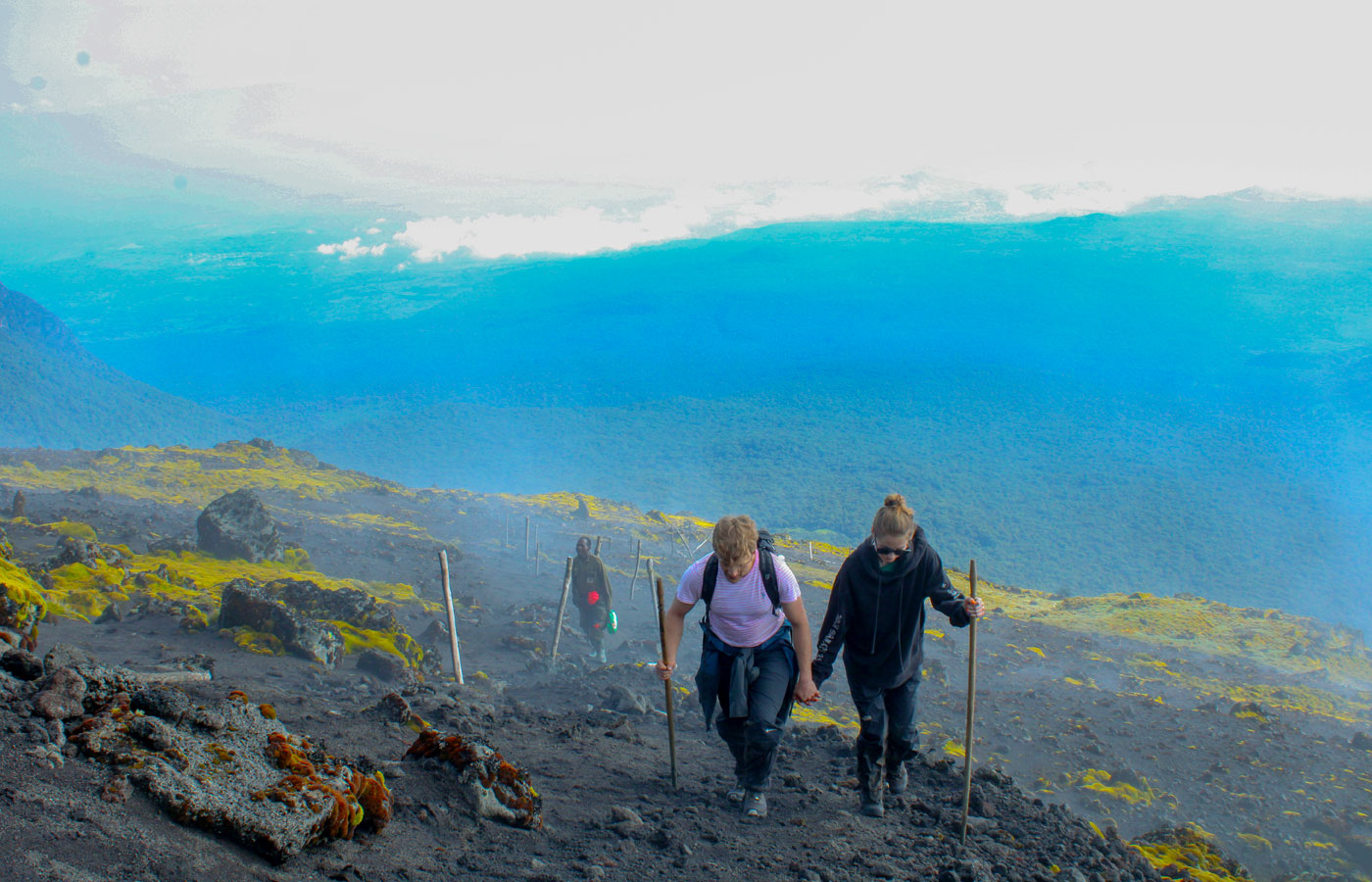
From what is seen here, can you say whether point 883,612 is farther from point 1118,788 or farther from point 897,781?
point 1118,788

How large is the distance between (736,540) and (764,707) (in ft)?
3.71

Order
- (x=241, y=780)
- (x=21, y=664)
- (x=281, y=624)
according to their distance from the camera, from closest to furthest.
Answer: (x=241, y=780) → (x=21, y=664) → (x=281, y=624)

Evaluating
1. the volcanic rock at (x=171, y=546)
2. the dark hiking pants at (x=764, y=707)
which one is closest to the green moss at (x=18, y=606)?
the dark hiking pants at (x=764, y=707)

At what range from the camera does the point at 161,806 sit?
140 inches

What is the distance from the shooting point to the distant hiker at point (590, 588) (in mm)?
13766

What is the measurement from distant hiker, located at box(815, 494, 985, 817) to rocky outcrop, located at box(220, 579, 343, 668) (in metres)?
7.78

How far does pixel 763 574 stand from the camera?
192 inches

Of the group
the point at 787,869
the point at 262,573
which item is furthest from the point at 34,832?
the point at 262,573

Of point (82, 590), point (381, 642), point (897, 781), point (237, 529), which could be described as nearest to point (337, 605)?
point (381, 642)

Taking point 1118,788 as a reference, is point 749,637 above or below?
above

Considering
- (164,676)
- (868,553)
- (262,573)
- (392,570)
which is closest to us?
(868,553)

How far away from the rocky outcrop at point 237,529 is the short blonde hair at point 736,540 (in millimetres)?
17413

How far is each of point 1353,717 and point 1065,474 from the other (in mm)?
79927

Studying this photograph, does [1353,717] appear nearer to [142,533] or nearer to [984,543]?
[142,533]
